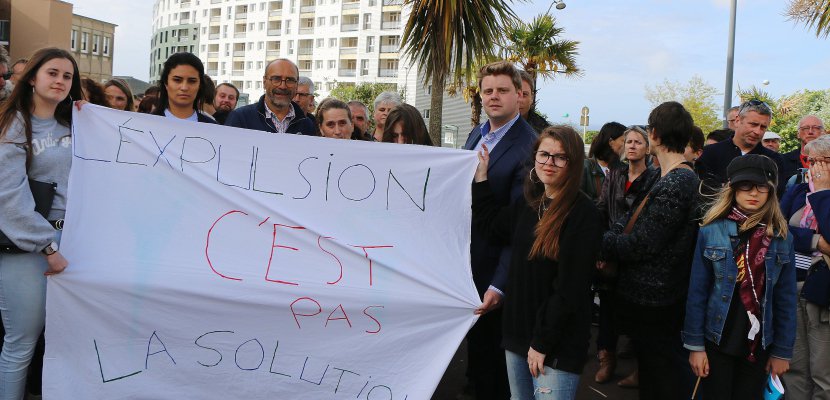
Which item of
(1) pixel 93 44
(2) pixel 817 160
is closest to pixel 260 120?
(2) pixel 817 160

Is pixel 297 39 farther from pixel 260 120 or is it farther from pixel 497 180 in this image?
pixel 497 180

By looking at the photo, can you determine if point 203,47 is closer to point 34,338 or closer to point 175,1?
point 175,1

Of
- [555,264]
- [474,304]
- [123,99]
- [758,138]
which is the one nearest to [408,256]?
[474,304]

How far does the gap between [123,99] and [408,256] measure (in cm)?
364

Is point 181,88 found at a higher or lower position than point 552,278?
higher

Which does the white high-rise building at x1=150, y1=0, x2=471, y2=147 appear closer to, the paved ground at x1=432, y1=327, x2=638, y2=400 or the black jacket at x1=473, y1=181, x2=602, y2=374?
the paved ground at x1=432, y1=327, x2=638, y2=400

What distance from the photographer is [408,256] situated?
3295mm

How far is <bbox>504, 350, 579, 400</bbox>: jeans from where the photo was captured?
276 centimetres

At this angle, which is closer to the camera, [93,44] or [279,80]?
[279,80]

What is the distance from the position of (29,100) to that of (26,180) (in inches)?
16.7

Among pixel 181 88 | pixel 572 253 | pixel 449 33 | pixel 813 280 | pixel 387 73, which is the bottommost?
pixel 813 280

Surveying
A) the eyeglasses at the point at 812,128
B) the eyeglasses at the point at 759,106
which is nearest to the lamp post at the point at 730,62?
the eyeglasses at the point at 812,128

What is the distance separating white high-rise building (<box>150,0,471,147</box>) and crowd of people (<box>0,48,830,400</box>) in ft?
178

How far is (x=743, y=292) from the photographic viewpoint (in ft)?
10.2
